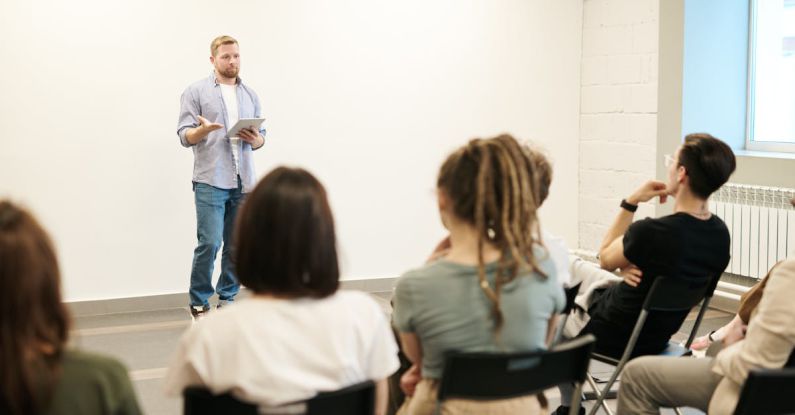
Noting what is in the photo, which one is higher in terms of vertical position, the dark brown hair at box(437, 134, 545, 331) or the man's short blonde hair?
the man's short blonde hair

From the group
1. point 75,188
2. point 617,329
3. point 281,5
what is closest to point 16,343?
point 617,329

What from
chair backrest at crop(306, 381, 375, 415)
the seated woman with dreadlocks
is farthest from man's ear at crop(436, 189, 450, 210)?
chair backrest at crop(306, 381, 375, 415)

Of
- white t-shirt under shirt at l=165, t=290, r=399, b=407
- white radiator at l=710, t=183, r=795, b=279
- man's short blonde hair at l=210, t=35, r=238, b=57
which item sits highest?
man's short blonde hair at l=210, t=35, r=238, b=57

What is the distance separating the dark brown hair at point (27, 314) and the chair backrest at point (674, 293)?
1.92 meters

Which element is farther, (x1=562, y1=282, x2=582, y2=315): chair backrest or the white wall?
the white wall

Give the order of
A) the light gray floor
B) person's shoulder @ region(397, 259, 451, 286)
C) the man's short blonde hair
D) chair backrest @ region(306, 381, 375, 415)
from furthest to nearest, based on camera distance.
Result: 1. the man's short blonde hair
2. the light gray floor
3. person's shoulder @ region(397, 259, 451, 286)
4. chair backrest @ region(306, 381, 375, 415)

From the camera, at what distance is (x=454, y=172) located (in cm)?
220

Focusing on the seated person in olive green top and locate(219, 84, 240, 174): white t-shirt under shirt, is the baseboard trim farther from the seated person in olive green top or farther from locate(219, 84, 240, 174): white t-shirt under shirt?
the seated person in olive green top

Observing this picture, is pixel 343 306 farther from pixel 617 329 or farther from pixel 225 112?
pixel 225 112

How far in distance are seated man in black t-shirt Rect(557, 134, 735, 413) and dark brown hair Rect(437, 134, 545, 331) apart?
3.18 feet

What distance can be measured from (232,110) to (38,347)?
12.3 ft

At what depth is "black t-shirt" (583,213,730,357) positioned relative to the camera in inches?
119

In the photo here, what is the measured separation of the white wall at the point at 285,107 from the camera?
5336 millimetres

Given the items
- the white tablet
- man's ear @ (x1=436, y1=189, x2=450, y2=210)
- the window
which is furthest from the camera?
the window
